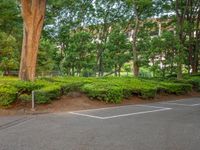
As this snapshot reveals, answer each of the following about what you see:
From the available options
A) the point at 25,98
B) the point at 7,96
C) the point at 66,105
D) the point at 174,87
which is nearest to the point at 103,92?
the point at 66,105

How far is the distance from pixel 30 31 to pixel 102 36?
16.6 metres

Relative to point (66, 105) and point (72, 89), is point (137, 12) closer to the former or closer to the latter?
point (72, 89)

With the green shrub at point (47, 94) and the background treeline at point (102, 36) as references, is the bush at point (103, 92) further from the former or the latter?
the background treeline at point (102, 36)

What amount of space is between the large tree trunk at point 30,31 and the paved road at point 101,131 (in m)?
3.29

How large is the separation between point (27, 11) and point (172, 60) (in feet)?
38.8

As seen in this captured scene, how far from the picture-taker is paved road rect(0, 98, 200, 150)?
675cm

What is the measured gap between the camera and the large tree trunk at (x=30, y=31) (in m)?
13.5

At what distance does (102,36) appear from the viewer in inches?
1174

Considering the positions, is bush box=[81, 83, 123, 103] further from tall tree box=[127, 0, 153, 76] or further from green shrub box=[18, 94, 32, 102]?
tall tree box=[127, 0, 153, 76]

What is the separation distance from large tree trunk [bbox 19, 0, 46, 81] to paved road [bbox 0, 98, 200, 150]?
329 cm

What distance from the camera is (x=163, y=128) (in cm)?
884

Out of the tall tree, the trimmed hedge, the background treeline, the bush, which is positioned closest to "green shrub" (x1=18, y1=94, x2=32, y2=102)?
the trimmed hedge

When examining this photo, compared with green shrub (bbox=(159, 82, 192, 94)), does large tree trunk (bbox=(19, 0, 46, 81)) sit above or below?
above

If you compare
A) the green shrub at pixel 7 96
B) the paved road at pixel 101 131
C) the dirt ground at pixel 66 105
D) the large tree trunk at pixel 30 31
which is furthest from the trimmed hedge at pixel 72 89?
the paved road at pixel 101 131
